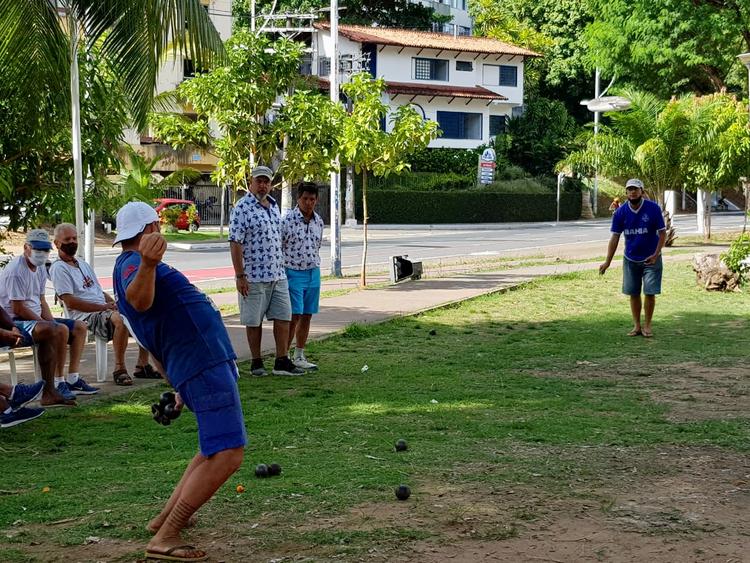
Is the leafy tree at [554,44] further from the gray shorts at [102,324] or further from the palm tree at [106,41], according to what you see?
the gray shorts at [102,324]

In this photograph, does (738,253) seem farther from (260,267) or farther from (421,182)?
(421,182)

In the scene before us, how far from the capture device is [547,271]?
2272 cm

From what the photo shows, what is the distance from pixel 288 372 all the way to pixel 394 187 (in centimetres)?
4213

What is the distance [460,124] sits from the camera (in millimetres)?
61156

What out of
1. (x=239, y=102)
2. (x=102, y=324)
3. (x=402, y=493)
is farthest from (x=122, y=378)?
(x=239, y=102)

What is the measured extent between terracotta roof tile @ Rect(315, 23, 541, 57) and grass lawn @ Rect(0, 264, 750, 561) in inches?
1821

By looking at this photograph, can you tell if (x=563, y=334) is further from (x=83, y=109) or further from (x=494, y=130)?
(x=494, y=130)

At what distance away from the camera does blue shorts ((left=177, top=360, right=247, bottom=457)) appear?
5.00 m

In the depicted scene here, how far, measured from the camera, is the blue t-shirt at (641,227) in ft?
42.4

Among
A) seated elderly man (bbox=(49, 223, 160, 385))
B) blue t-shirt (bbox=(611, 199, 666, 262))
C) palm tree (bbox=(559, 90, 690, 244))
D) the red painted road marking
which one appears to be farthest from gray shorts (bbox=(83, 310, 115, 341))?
palm tree (bbox=(559, 90, 690, 244))

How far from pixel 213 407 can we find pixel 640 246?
891cm

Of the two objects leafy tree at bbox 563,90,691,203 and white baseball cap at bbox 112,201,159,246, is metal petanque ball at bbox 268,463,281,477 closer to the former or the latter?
white baseball cap at bbox 112,201,159,246

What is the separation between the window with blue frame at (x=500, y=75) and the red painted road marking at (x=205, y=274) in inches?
1569

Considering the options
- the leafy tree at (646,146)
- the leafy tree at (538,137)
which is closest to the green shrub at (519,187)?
the leafy tree at (538,137)
